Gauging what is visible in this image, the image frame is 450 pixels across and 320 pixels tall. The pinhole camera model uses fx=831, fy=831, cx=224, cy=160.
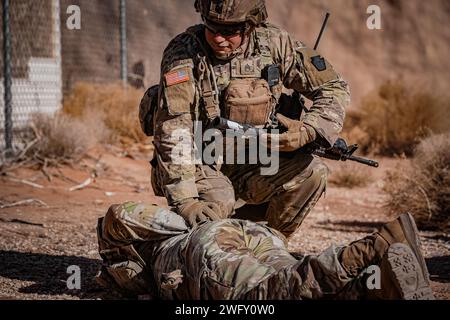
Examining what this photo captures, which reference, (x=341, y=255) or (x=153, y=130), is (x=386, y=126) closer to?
(x=153, y=130)

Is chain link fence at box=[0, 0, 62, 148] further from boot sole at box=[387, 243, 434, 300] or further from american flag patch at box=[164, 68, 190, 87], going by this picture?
boot sole at box=[387, 243, 434, 300]

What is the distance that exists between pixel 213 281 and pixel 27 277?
5.51ft

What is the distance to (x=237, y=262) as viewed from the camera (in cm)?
362

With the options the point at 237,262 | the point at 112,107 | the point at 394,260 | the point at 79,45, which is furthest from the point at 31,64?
the point at 394,260

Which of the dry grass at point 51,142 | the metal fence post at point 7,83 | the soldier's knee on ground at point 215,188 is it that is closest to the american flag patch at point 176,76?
the soldier's knee on ground at point 215,188

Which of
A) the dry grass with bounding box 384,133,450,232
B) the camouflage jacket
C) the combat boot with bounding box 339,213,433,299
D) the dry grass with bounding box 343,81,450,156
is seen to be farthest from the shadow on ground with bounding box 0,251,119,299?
the dry grass with bounding box 343,81,450,156

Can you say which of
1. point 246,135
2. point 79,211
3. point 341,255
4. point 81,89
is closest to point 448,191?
point 246,135

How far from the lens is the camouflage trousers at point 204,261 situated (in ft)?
11.1

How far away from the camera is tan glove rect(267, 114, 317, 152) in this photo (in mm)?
4773

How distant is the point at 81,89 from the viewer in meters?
11.4

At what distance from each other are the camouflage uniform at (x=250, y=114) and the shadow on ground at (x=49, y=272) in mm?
668

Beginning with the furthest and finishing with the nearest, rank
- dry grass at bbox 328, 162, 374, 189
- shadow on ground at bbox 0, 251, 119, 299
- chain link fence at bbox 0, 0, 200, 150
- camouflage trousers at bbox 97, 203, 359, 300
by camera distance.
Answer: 1. chain link fence at bbox 0, 0, 200, 150
2. dry grass at bbox 328, 162, 374, 189
3. shadow on ground at bbox 0, 251, 119, 299
4. camouflage trousers at bbox 97, 203, 359, 300

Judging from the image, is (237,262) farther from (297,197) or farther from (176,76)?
(297,197)

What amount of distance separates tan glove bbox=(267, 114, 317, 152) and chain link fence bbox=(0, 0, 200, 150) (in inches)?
216
